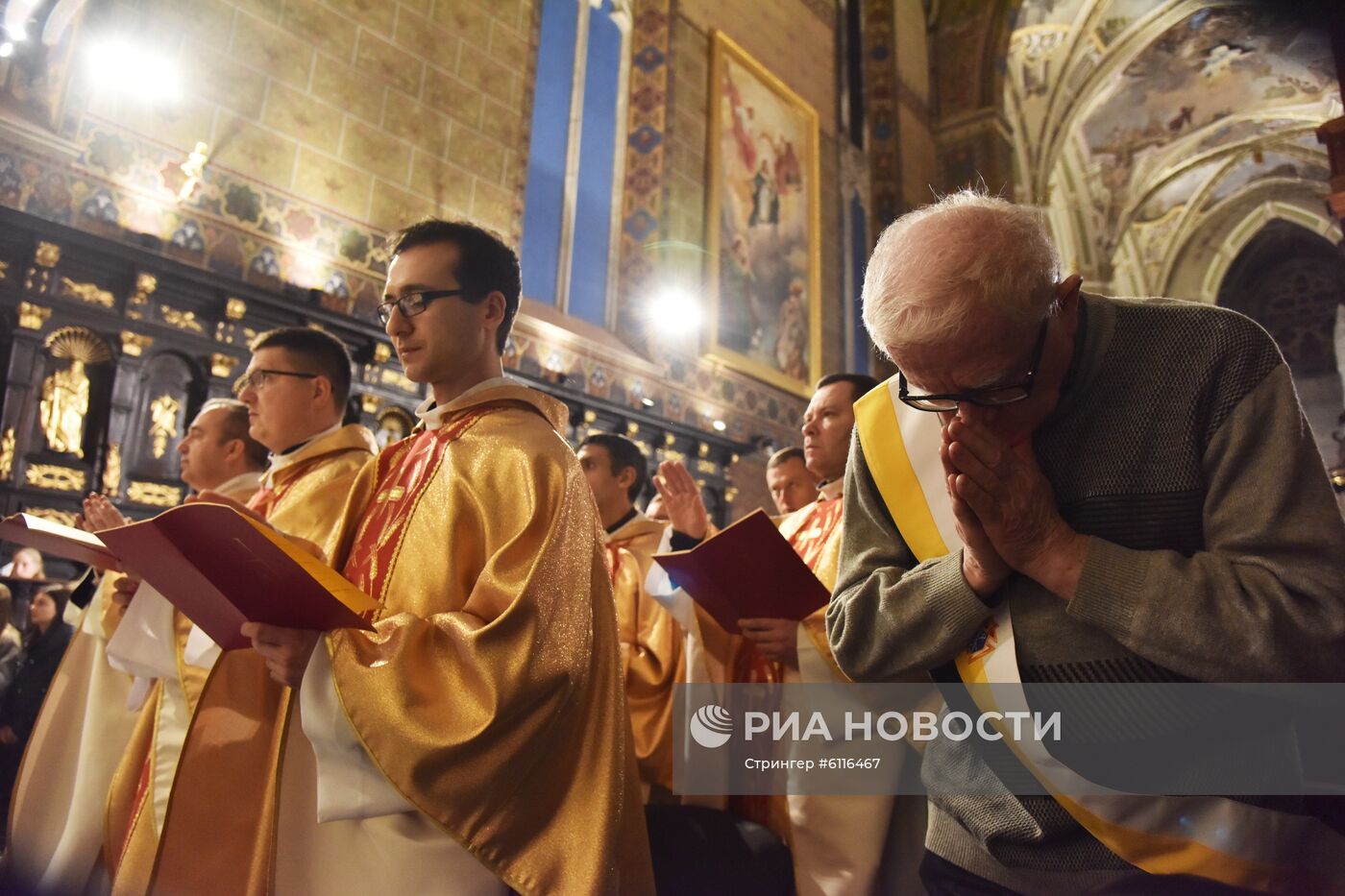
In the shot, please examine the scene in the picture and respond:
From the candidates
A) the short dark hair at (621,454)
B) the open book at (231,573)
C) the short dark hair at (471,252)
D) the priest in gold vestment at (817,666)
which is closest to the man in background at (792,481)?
the short dark hair at (621,454)

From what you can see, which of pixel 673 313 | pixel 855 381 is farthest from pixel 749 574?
pixel 673 313

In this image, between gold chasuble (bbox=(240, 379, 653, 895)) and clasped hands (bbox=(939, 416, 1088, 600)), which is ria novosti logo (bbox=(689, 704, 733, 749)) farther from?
clasped hands (bbox=(939, 416, 1088, 600))

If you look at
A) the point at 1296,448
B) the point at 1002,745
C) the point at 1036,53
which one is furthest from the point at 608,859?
the point at 1036,53

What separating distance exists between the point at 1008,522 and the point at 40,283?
202 inches

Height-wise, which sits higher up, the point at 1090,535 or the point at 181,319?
the point at 181,319

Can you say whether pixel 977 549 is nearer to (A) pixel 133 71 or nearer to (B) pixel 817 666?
(B) pixel 817 666

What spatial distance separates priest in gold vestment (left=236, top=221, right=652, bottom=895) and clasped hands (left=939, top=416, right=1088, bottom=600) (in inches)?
33.3

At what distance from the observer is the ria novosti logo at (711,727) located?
204 centimetres

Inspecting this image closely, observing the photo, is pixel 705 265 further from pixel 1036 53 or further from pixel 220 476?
pixel 1036 53

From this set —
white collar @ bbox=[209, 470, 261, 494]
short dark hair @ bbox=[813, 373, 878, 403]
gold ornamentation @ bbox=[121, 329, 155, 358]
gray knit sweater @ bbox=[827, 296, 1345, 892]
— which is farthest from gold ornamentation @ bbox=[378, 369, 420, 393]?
gray knit sweater @ bbox=[827, 296, 1345, 892]

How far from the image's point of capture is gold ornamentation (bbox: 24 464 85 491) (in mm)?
4457

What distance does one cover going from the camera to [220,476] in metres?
3.53

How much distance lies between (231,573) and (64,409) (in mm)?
3956

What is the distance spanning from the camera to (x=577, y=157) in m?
8.38
